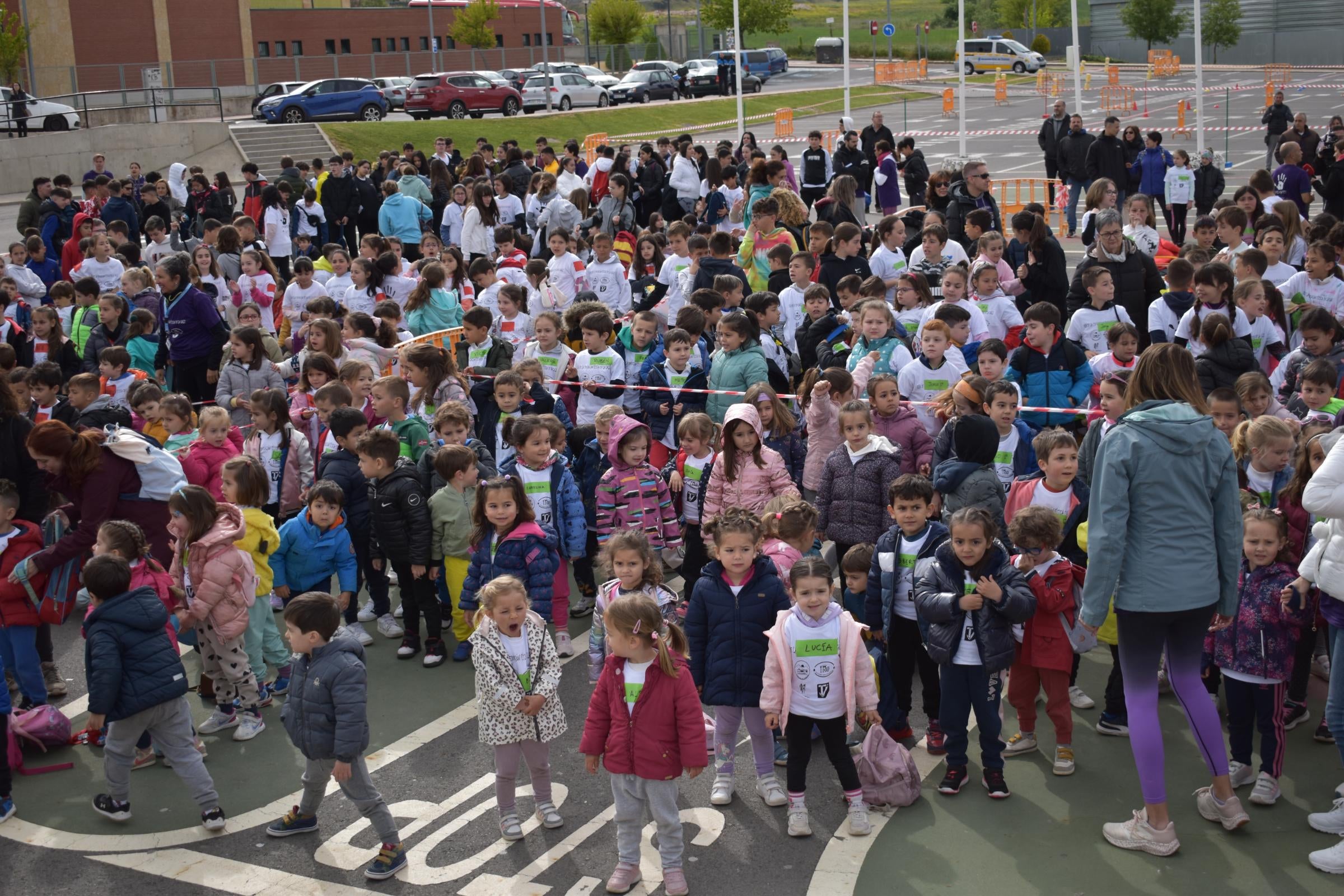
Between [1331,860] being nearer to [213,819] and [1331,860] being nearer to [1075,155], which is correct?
[213,819]

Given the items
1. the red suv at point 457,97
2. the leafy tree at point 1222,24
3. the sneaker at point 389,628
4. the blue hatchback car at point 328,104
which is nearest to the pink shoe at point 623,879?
the sneaker at point 389,628

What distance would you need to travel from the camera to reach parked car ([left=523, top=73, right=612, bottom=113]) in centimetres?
5181

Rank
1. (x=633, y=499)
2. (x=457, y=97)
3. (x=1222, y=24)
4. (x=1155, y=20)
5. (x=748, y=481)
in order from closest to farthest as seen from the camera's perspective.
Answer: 1. (x=748, y=481)
2. (x=633, y=499)
3. (x=457, y=97)
4. (x=1222, y=24)
5. (x=1155, y=20)

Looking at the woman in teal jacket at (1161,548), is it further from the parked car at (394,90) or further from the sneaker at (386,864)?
the parked car at (394,90)

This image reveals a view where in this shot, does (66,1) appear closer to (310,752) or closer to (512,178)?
(512,178)

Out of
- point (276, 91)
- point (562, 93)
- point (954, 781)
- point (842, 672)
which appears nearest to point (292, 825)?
point (842, 672)

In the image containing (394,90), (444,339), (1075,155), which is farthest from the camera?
(394,90)

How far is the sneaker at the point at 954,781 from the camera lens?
21.2ft

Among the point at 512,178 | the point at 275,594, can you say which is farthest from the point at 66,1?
the point at 275,594

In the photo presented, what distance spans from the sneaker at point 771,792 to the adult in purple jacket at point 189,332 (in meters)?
8.35

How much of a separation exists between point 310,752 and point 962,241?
11469 millimetres

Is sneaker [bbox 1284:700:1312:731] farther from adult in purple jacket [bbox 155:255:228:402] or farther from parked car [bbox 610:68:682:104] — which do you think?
parked car [bbox 610:68:682:104]

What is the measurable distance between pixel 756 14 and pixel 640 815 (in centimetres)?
8985

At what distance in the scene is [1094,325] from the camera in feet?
34.5
